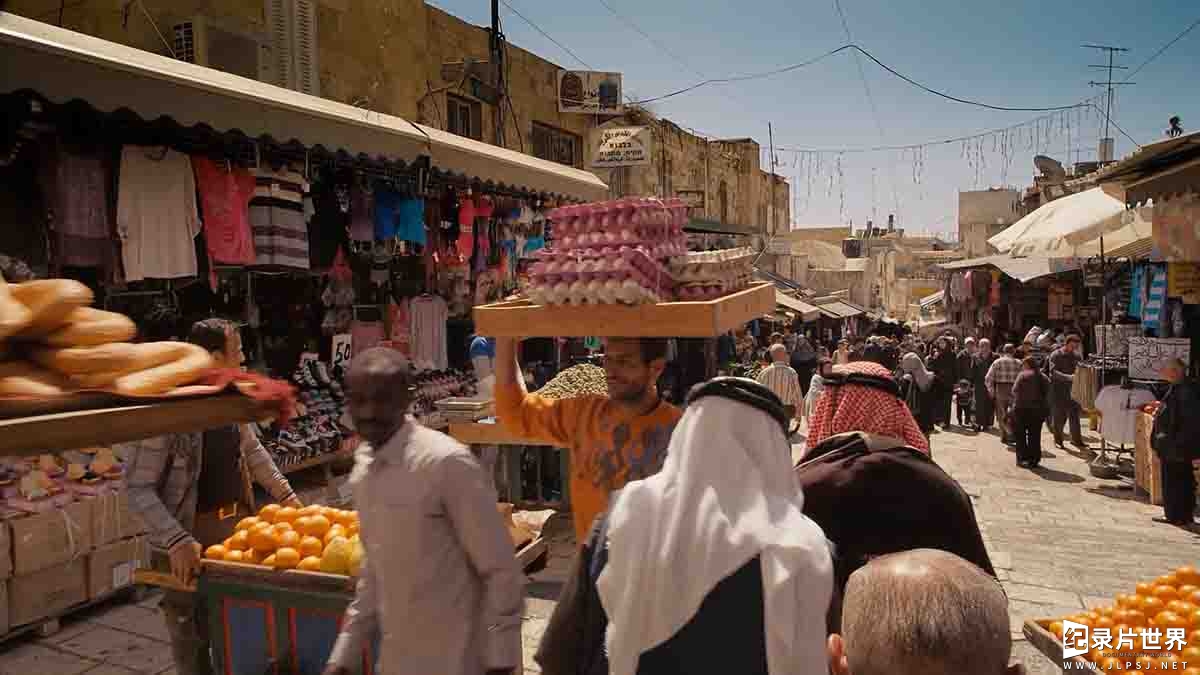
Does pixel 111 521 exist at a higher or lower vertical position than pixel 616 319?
lower

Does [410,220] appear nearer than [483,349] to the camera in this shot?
No

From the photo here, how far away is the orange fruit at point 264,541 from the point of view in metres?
3.49

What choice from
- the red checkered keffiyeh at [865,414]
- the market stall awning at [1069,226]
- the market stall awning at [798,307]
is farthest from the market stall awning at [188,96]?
the market stall awning at [798,307]

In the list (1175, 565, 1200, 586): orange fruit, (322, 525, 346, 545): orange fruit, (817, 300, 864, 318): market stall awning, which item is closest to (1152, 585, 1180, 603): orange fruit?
(1175, 565, 1200, 586): orange fruit

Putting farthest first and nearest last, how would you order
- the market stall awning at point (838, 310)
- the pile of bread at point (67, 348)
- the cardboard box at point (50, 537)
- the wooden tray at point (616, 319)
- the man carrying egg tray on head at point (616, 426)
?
1. the market stall awning at point (838, 310)
2. the cardboard box at point (50, 537)
3. the man carrying egg tray on head at point (616, 426)
4. the wooden tray at point (616, 319)
5. the pile of bread at point (67, 348)

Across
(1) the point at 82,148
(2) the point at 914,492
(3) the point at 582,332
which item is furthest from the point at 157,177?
(2) the point at 914,492

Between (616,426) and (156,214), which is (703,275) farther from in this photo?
(156,214)

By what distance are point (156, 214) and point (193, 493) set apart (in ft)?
8.80

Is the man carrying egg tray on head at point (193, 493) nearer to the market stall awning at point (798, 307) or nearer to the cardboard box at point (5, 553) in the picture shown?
the cardboard box at point (5, 553)

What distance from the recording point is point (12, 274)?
461cm

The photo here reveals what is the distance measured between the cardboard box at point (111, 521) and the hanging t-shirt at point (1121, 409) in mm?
10646

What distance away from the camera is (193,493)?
3.66 meters

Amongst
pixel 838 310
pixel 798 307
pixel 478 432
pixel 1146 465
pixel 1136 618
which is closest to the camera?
pixel 1136 618

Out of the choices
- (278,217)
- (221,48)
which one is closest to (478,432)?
(278,217)
